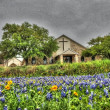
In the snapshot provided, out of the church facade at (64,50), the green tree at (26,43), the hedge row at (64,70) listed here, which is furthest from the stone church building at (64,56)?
the hedge row at (64,70)

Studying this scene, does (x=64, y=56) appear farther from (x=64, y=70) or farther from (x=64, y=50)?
(x=64, y=70)

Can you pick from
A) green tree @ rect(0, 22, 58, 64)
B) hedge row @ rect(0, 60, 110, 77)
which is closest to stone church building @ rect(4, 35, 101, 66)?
green tree @ rect(0, 22, 58, 64)

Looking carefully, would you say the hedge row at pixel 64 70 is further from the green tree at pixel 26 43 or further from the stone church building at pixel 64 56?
the stone church building at pixel 64 56

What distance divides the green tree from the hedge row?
10.6m

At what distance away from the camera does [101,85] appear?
381 cm

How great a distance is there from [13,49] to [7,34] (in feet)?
30.2

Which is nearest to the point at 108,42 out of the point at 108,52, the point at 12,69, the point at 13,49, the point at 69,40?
the point at 108,52

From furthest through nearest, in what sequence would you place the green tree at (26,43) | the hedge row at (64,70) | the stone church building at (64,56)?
the stone church building at (64,56), the green tree at (26,43), the hedge row at (64,70)

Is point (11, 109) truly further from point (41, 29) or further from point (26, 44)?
point (41, 29)

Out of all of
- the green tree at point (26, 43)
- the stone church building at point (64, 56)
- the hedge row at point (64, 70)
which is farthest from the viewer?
the stone church building at point (64, 56)

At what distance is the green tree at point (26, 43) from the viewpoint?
24953 mm

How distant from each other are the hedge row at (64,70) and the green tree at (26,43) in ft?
34.9

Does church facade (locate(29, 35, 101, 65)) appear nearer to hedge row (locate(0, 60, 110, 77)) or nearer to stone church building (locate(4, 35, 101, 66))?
stone church building (locate(4, 35, 101, 66))

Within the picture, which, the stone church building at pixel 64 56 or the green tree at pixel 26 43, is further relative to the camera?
the stone church building at pixel 64 56
